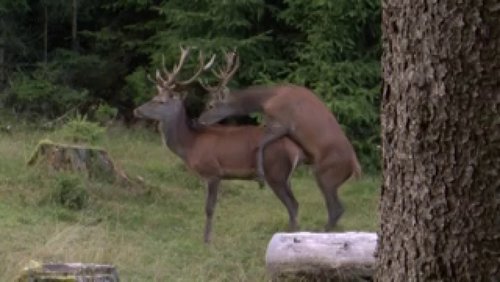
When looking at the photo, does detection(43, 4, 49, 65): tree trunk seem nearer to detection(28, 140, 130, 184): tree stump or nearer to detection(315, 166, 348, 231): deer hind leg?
detection(28, 140, 130, 184): tree stump

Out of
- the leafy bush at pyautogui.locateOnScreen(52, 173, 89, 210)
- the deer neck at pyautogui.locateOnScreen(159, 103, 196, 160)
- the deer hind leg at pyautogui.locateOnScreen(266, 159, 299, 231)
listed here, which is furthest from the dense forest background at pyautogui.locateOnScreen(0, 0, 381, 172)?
the leafy bush at pyautogui.locateOnScreen(52, 173, 89, 210)

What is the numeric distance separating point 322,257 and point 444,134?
641 cm

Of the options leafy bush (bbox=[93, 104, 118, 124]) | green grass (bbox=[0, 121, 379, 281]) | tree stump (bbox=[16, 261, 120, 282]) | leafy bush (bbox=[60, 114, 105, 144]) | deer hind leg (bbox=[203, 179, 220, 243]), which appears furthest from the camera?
leafy bush (bbox=[93, 104, 118, 124])

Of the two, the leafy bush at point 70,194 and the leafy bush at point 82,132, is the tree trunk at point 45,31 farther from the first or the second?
the leafy bush at point 70,194

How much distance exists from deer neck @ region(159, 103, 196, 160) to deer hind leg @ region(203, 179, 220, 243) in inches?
22.9

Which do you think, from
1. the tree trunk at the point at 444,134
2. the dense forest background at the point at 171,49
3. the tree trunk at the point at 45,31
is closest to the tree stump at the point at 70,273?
the tree trunk at the point at 444,134

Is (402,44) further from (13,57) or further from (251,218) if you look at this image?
(13,57)

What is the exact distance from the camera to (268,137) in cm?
1365

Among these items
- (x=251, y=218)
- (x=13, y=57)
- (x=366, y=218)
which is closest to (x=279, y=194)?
(x=251, y=218)

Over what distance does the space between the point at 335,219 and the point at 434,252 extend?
1058cm

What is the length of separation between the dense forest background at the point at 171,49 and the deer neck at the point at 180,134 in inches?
252

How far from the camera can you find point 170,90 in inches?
563

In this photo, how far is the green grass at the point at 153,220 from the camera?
10.4 meters

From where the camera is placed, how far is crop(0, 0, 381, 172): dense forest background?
2100 centimetres
